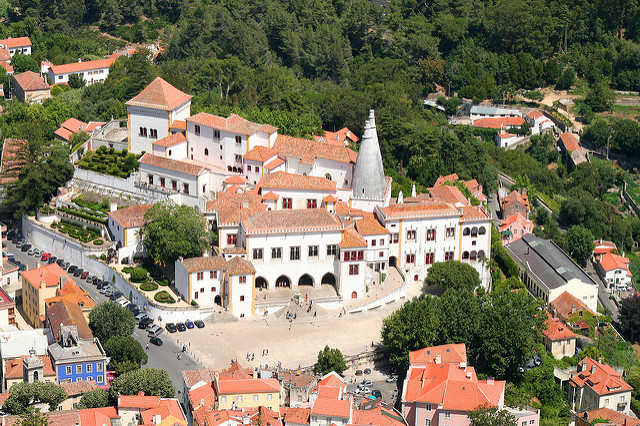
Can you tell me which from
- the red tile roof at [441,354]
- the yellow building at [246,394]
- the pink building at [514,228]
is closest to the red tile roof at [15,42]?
the pink building at [514,228]

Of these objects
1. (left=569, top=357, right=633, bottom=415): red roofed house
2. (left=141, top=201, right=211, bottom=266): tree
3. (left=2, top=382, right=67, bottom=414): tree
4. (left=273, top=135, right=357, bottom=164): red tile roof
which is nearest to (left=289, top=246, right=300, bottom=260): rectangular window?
(left=141, top=201, right=211, bottom=266): tree

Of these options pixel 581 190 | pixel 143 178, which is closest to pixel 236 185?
pixel 143 178

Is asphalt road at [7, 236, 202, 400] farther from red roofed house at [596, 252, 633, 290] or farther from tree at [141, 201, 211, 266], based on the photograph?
red roofed house at [596, 252, 633, 290]

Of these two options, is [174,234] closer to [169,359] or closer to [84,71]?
[169,359]

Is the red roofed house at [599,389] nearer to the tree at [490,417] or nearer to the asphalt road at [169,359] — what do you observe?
the tree at [490,417]

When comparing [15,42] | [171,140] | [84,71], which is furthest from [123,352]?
[15,42]

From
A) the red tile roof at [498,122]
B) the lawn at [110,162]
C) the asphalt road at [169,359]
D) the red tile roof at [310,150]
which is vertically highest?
the red tile roof at [310,150]
